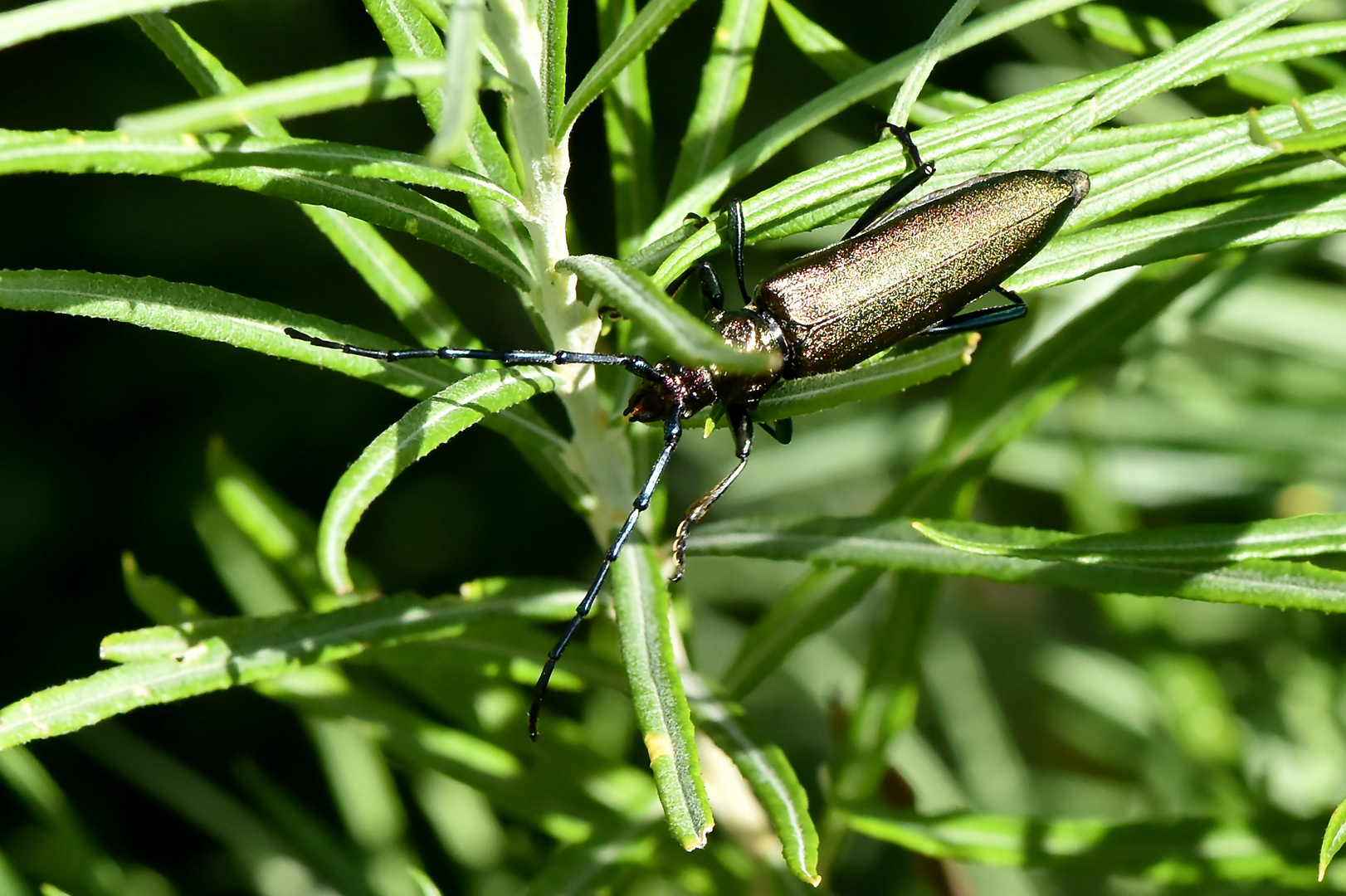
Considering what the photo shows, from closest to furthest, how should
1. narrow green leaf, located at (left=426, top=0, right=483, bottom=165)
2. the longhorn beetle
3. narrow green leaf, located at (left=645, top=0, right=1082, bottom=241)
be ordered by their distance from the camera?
1. narrow green leaf, located at (left=426, top=0, right=483, bottom=165)
2. narrow green leaf, located at (left=645, top=0, right=1082, bottom=241)
3. the longhorn beetle

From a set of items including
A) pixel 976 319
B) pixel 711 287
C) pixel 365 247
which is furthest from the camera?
pixel 976 319

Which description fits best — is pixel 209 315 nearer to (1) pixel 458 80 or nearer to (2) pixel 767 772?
(1) pixel 458 80

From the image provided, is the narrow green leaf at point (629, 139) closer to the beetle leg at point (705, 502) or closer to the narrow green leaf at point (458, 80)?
the beetle leg at point (705, 502)

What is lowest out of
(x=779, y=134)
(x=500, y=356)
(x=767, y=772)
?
(x=767, y=772)

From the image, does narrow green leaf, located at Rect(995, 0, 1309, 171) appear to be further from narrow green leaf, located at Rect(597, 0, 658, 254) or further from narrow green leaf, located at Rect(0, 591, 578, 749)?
narrow green leaf, located at Rect(0, 591, 578, 749)

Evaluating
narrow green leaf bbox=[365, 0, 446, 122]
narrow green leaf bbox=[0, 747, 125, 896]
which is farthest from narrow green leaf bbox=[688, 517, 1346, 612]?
narrow green leaf bbox=[0, 747, 125, 896]

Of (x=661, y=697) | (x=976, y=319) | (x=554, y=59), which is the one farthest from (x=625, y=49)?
(x=976, y=319)

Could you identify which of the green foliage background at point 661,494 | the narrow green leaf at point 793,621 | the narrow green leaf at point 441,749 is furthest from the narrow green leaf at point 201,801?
the narrow green leaf at point 793,621
